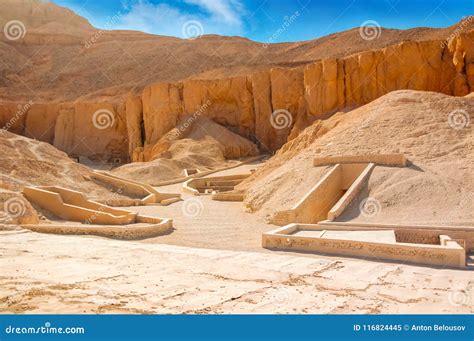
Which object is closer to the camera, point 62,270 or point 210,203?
point 62,270

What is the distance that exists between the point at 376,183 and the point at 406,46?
17781 mm

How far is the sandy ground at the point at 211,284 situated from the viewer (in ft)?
14.1

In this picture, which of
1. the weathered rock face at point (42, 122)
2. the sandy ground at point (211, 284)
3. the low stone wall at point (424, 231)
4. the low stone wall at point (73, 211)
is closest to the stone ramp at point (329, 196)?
the low stone wall at point (424, 231)

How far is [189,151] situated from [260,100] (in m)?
7.16

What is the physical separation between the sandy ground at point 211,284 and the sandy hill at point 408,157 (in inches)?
193

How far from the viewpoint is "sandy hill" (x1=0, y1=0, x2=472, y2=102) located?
52375 millimetres

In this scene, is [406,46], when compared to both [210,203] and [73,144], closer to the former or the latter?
[210,203]

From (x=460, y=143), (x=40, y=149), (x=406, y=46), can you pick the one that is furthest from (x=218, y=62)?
(x=460, y=143)

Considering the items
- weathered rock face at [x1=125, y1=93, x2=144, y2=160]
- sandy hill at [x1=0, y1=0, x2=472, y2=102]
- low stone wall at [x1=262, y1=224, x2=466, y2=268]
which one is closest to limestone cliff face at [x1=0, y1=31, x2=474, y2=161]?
weathered rock face at [x1=125, y1=93, x2=144, y2=160]

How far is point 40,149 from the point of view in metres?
20.8

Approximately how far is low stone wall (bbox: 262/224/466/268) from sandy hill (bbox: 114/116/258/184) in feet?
63.2

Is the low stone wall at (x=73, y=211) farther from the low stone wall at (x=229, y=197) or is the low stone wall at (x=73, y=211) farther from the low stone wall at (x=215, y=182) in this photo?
the low stone wall at (x=215, y=182)

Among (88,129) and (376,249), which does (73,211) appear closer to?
(376,249)

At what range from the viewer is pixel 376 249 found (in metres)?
8.02
